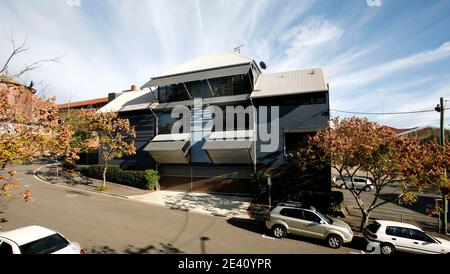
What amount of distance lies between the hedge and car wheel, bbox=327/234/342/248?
654 inches

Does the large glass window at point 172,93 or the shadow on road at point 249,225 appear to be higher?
the large glass window at point 172,93

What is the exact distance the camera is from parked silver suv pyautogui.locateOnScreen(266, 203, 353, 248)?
11.0 metres

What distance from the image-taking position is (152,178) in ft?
73.2

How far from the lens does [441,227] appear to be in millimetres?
13250

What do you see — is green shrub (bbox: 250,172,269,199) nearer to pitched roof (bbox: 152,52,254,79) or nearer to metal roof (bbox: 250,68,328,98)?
metal roof (bbox: 250,68,328,98)

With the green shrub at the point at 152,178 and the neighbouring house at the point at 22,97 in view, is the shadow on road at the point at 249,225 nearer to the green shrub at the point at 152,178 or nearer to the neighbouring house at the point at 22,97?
the green shrub at the point at 152,178

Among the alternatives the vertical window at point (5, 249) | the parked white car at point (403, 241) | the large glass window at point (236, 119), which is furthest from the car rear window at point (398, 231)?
the vertical window at point (5, 249)

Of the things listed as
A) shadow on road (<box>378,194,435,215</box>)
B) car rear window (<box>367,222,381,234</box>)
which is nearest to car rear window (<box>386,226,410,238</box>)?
car rear window (<box>367,222,381,234</box>)

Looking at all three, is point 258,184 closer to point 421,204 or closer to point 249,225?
point 249,225

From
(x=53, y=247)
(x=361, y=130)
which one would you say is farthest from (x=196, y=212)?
(x=361, y=130)

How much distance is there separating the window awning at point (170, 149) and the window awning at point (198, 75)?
5.29 metres

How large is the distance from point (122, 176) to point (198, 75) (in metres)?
12.4

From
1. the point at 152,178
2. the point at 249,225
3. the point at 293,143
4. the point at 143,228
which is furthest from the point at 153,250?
the point at 293,143

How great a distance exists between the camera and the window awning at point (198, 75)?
20641 millimetres
